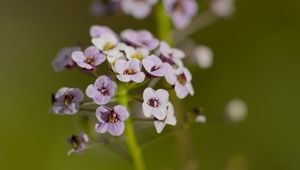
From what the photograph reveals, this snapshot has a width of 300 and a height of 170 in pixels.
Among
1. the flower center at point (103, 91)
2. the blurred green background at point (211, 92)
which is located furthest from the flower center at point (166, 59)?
the blurred green background at point (211, 92)

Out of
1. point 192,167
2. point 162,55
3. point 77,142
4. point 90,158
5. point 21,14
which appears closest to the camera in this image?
point 77,142

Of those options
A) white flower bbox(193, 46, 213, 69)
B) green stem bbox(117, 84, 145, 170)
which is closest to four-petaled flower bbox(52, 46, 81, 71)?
green stem bbox(117, 84, 145, 170)

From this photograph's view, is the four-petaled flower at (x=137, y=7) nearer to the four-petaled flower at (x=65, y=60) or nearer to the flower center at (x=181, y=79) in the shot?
the four-petaled flower at (x=65, y=60)

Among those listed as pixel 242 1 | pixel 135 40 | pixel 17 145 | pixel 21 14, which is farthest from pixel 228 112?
pixel 21 14

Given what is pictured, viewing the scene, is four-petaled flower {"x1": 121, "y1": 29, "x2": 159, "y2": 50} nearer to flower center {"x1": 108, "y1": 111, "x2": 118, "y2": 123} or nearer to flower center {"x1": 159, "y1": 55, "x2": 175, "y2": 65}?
flower center {"x1": 159, "y1": 55, "x2": 175, "y2": 65}

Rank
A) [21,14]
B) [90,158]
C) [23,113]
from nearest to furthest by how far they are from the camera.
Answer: [90,158]
[23,113]
[21,14]

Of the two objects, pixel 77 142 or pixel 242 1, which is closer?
pixel 77 142

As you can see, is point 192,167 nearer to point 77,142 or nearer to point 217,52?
point 77,142
